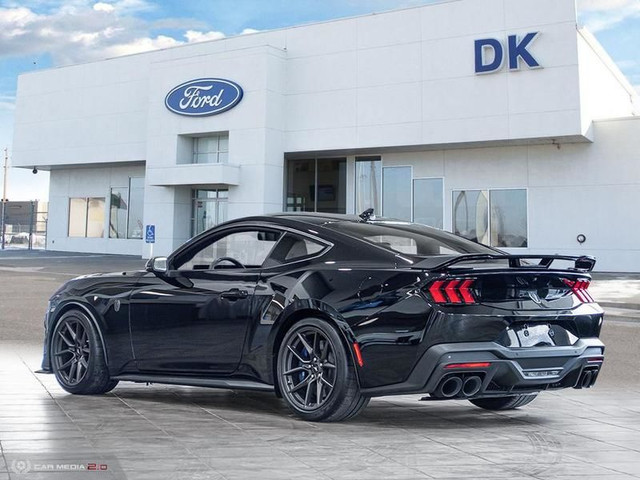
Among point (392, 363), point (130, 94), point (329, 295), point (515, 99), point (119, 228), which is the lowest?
point (392, 363)

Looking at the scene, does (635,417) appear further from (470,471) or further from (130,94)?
(130,94)

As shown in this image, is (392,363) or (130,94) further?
(130,94)

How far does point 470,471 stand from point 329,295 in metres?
1.57

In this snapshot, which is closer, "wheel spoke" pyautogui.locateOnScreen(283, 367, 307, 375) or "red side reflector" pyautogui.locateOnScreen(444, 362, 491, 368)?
"red side reflector" pyautogui.locateOnScreen(444, 362, 491, 368)

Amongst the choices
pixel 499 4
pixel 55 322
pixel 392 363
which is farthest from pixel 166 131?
pixel 392 363

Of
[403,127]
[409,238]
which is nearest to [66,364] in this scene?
[409,238]

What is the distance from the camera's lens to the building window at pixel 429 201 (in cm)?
3180

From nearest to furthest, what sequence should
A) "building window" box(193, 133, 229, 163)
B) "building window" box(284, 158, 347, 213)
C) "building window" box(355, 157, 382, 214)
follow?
"building window" box(355, 157, 382, 214) < "building window" box(284, 158, 347, 213) < "building window" box(193, 133, 229, 163)

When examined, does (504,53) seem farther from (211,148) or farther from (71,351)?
(71,351)

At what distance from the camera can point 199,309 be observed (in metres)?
5.75

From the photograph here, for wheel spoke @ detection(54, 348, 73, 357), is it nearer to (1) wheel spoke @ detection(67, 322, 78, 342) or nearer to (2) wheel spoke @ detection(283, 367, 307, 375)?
(1) wheel spoke @ detection(67, 322, 78, 342)

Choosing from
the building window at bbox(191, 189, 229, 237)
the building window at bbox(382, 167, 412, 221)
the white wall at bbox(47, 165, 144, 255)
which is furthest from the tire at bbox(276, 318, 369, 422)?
the white wall at bbox(47, 165, 144, 255)

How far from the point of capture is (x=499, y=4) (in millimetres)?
28719

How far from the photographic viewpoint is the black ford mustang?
191 inches
